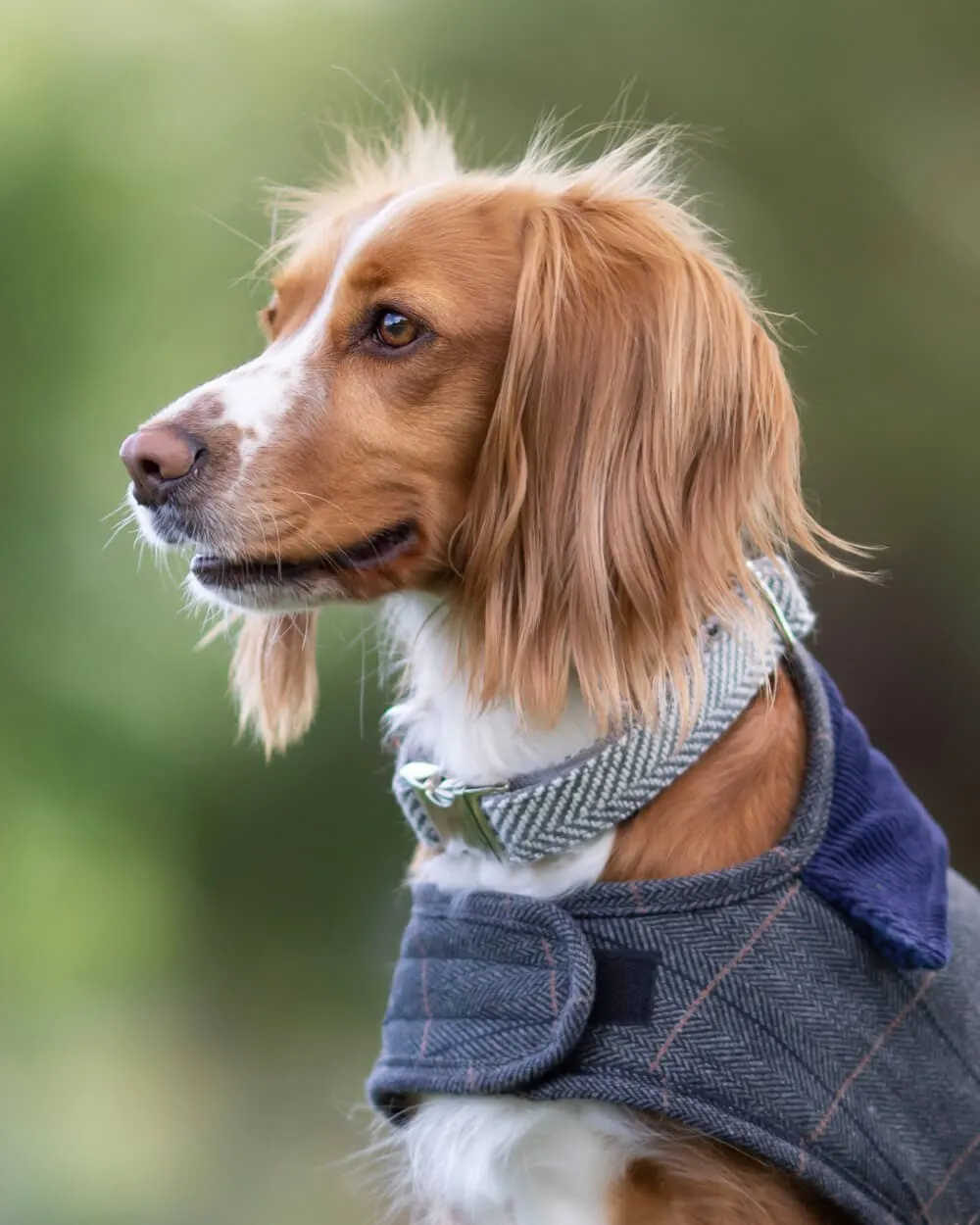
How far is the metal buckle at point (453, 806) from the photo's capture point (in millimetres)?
1365

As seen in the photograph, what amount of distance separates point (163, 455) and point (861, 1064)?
0.93 metres

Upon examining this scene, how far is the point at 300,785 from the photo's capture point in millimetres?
Answer: 2674

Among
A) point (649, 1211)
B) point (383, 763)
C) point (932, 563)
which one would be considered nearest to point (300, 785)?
point (383, 763)

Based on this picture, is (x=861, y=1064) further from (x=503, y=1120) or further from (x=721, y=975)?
(x=503, y=1120)

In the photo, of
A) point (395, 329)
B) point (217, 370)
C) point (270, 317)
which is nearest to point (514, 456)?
point (395, 329)

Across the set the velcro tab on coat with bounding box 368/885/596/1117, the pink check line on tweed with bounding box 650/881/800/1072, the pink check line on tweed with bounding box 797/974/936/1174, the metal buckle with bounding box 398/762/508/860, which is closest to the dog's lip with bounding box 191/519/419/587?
the metal buckle with bounding box 398/762/508/860

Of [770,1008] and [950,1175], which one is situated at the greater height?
[770,1008]

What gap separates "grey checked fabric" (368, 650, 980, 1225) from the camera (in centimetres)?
119

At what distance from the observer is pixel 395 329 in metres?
1.38

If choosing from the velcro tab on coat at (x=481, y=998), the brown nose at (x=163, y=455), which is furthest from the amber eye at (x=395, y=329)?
the velcro tab on coat at (x=481, y=998)

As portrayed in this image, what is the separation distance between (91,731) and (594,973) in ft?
5.02

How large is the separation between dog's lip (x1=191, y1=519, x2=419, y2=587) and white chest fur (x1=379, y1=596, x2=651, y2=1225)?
146mm

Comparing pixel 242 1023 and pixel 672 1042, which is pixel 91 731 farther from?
pixel 672 1042

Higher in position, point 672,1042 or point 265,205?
point 265,205
